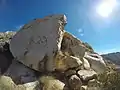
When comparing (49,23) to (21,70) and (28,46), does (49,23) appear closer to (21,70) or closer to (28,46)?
(28,46)

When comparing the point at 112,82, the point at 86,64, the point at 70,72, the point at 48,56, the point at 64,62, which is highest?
the point at 86,64

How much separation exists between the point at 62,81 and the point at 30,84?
3.08 metres

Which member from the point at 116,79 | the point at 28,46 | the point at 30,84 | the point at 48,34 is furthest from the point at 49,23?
the point at 116,79

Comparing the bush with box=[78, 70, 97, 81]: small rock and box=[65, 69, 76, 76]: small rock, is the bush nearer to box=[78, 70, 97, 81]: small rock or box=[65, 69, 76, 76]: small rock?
box=[78, 70, 97, 81]: small rock

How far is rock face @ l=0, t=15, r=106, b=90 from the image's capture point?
20438mm

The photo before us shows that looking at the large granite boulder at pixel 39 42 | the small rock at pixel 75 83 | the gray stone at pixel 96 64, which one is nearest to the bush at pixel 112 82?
the small rock at pixel 75 83

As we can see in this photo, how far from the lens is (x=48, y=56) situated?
20812mm

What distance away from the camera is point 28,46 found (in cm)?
2192

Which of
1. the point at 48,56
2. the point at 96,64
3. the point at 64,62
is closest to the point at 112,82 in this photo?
the point at 64,62

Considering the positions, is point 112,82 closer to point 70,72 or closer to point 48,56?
point 70,72

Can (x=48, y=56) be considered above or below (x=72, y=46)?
below

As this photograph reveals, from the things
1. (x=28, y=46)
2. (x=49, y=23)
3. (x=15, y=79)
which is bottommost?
(x=15, y=79)

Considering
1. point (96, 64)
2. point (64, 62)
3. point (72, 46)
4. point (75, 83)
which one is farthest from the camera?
point (96, 64)

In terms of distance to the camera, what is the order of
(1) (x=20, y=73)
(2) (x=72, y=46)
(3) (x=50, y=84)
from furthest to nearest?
(2) (x=72, y=46) < (1) (x=20, y=73) < (3) (x=50, y=84)
